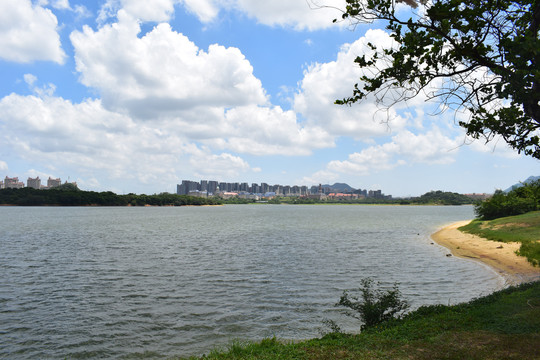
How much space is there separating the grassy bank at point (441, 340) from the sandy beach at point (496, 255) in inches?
509

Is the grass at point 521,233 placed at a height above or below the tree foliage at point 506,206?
below

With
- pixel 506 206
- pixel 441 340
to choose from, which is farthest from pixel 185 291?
pixel 506 206

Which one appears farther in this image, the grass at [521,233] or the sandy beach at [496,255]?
the grass at [521,233]

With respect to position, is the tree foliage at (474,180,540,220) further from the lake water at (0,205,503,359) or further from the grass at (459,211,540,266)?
the lake water at (0,205,503,359)

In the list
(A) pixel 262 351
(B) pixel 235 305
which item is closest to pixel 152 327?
(B) pixel 235 305

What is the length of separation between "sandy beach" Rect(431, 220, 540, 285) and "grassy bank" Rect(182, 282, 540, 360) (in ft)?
42.4

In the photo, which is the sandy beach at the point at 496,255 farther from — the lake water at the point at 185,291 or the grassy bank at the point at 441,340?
the grassy bank at the point at 441,340

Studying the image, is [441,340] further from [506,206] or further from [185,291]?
[506,206]

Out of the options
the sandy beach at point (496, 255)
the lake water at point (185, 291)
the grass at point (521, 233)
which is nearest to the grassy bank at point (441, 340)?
the lake water at point (185, 291)

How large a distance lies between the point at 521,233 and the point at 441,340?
36.1 meters

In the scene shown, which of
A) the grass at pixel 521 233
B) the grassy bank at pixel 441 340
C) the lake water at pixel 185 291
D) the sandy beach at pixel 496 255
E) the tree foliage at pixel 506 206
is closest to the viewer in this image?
the grassy bank at pixel 441 340

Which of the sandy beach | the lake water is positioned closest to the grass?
the sandy beach

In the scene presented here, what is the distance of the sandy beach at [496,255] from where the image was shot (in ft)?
81.4

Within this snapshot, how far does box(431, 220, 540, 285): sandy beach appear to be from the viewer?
2481cm
